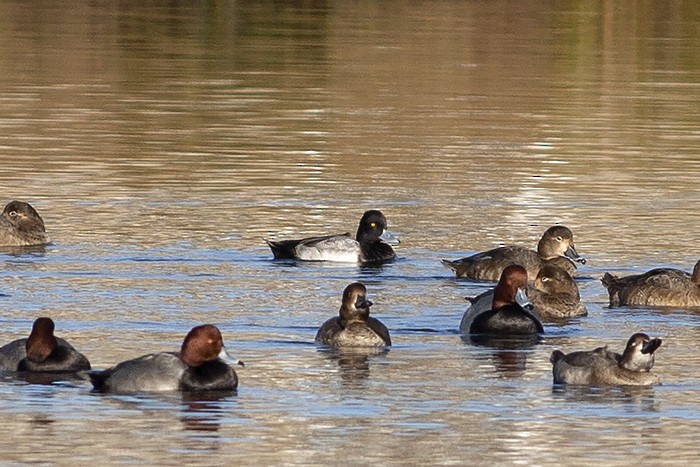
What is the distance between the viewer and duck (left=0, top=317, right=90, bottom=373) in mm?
15953

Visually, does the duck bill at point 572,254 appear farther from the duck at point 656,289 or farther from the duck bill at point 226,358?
the duck bill at point 226,358

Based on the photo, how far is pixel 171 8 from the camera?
71.6m

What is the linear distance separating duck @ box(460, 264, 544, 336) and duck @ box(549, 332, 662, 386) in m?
2.30

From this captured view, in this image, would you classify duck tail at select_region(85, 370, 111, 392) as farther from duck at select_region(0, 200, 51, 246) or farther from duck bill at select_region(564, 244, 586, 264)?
duck bill at select_region(564, 244, 586, 264)

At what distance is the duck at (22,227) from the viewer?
2362 cm

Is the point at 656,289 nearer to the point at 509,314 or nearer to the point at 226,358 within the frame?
the point at 509,314

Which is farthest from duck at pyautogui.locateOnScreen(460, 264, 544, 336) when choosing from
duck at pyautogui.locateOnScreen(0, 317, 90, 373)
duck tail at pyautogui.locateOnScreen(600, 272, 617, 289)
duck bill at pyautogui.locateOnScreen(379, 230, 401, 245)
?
duck bill at pyautogui.locateOnScreen(379, 230, 401, 245)

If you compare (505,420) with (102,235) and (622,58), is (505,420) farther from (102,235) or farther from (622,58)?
(622,58)

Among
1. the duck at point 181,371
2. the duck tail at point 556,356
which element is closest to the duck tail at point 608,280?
the duck tail at point 556,356

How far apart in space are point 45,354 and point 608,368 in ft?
15.3

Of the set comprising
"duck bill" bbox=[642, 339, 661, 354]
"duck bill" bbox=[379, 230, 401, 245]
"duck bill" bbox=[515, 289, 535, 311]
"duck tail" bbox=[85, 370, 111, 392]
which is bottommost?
"duck tail" bbox=[85, 370, 111, 392]

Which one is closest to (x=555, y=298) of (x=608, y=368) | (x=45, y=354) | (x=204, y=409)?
(x=608, y=368)

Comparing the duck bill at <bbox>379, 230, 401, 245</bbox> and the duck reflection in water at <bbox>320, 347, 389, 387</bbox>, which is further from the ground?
the duck bill at <bbox>379, 230, 401, 245</bbox>

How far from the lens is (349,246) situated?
920 inches
